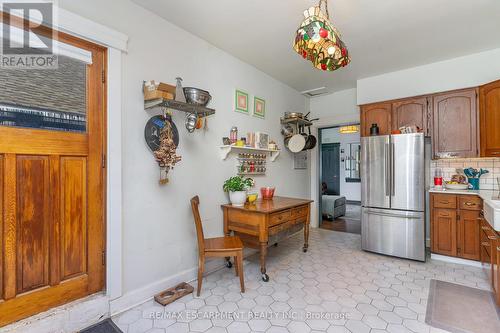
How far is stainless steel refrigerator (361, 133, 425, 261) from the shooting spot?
10.2 ft

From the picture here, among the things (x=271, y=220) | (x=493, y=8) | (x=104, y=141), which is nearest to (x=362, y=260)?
(x=271, y=220)

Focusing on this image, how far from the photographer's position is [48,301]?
5.64ft

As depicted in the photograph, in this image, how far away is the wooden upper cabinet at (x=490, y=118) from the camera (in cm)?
287

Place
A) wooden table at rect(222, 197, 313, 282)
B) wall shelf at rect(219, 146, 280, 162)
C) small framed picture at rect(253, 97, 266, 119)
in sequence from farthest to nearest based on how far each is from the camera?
small framed picture at rect(253, 97, 266, 119), wall shelf at rect(219, 146, 280, 162), wooden table at rect(222, 197, 313, 282)

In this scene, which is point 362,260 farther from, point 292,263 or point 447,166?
point 447,166

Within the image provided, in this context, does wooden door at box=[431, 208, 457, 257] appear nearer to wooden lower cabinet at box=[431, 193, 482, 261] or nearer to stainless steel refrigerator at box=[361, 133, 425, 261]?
wooden lower cabinet at box=[431, 193, 482, 261]

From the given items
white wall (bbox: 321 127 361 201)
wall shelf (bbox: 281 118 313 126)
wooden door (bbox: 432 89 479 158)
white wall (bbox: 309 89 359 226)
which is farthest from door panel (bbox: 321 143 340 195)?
wooden door (bbox: 432 89 479 158)

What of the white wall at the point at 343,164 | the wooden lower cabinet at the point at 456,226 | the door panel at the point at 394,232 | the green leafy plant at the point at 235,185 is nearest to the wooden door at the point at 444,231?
the wooden lower cabinet at the point at 456,226

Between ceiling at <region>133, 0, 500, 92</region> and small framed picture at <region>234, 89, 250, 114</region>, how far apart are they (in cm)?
49

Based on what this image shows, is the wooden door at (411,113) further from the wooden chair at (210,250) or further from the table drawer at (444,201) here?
the wooden chair at (210,250)

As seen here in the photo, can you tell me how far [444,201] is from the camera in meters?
3.12

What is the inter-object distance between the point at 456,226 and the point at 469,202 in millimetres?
342

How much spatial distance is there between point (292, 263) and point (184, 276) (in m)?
1.36

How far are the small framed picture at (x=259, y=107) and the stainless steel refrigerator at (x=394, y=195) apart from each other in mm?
1549
